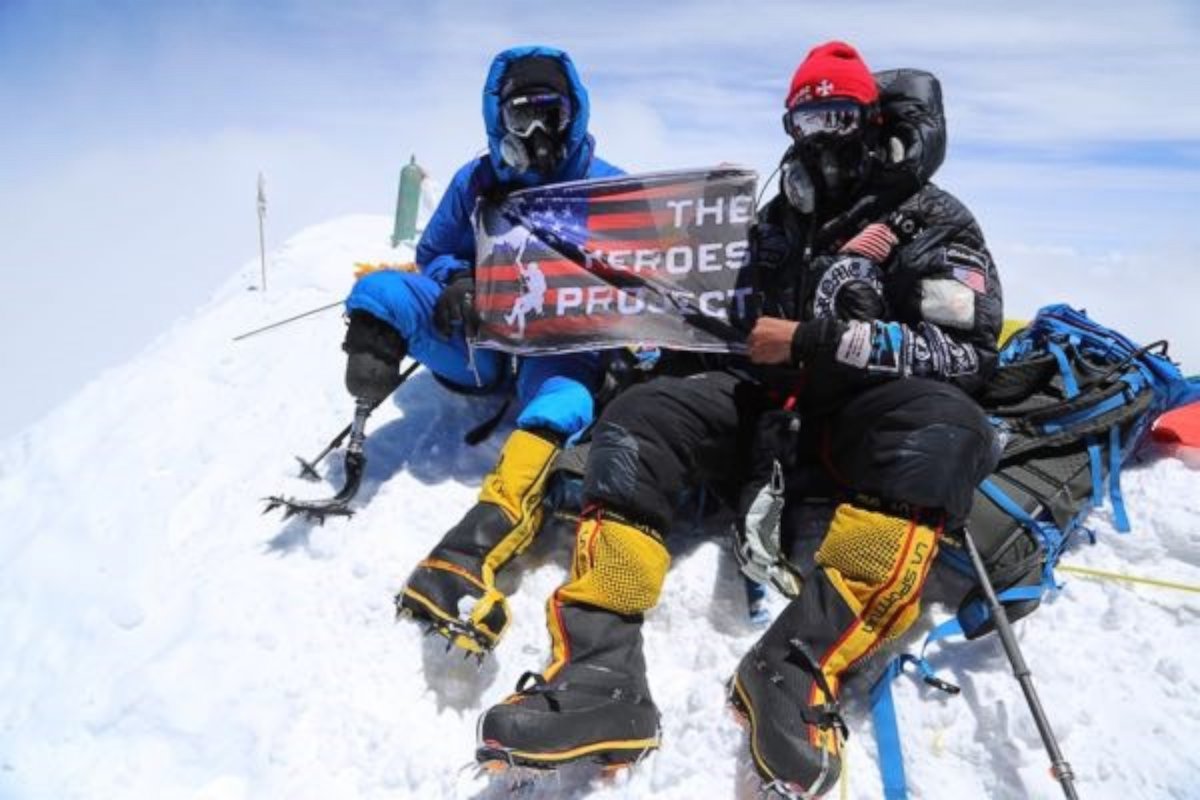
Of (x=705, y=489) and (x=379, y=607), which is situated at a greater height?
(x=705, y=489)

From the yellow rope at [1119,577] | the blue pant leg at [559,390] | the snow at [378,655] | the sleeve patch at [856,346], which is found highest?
the sleeve patch at [856,346]

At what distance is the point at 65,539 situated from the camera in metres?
3.53

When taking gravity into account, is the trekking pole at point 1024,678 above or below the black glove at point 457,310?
below

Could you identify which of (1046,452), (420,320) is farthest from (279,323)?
(1046,452)

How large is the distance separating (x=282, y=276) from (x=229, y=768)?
4881mm

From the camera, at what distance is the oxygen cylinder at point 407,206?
27.7 feet

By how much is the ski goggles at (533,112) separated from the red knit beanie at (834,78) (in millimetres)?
1089

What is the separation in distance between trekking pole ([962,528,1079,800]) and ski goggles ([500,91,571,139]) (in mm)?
2289

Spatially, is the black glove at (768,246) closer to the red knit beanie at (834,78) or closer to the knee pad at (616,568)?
the red knit beanie at (834,78)

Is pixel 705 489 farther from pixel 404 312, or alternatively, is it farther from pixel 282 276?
pixel 282 276

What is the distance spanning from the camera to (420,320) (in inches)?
133

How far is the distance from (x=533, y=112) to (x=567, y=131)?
0.67ft

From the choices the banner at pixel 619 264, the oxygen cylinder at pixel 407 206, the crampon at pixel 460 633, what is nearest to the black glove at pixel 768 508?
the banner at pixel 619 264

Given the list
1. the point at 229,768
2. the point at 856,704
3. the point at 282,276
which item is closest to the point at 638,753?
the point at 856,704
